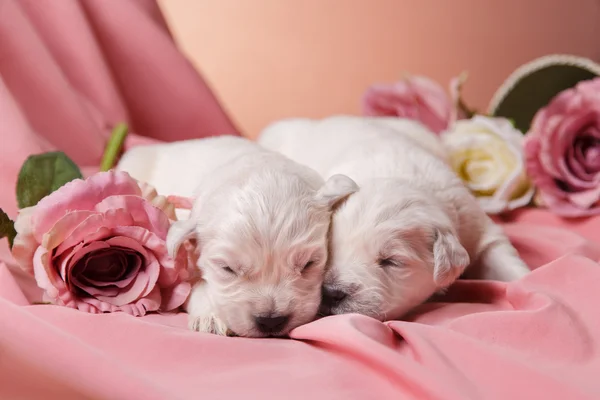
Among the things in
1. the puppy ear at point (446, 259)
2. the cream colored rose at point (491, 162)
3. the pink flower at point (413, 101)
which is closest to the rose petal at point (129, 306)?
the puppy ear at point (446, 259)

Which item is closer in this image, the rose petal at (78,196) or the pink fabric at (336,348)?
the pink fabric at (336,348)

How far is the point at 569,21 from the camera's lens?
416 cm

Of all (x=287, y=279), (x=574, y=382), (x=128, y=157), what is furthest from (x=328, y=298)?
(x=128, y=157)

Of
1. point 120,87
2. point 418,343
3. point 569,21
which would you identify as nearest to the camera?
point 418,343

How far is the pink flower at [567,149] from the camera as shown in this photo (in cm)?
219

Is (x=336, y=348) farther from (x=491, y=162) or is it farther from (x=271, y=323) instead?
(x=491, y=162)

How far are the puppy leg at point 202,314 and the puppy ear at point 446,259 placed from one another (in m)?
0.51

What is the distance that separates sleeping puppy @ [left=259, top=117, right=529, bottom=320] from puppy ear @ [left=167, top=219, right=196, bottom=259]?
34cm

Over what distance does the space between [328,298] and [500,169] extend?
1.10m

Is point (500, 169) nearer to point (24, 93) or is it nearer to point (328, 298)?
point (328, 298)

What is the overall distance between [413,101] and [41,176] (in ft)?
5.93

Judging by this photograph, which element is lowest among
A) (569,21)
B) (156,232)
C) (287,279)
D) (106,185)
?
(569,21)

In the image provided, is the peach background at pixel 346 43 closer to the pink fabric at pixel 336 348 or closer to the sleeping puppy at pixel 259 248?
the pink fabric at pixel 336 348

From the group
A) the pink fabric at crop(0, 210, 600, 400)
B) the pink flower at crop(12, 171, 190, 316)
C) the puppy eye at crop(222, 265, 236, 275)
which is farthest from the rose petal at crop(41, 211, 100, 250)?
the puppy eye at crop(222, 265, 236, 275)
